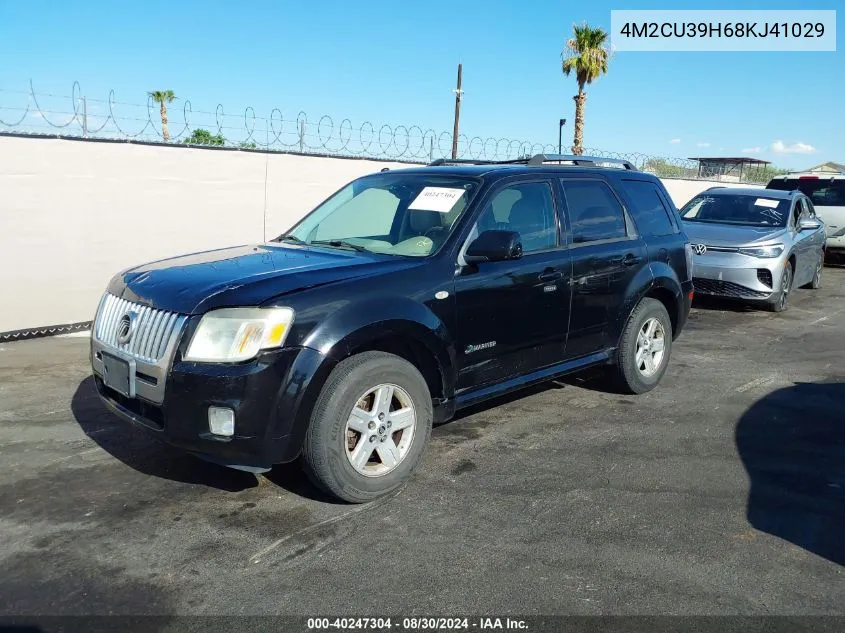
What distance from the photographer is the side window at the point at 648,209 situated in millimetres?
5953

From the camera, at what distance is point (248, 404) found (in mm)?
3496

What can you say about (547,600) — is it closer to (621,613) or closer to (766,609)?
(621,613)

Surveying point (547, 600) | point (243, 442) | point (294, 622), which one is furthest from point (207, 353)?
point (547, 600)

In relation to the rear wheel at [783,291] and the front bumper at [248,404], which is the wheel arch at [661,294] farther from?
the rear wheel at [783,291]

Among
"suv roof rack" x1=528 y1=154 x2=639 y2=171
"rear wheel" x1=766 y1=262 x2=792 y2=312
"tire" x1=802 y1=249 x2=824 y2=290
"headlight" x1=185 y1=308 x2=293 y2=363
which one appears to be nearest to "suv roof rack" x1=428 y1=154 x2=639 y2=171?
"suv roof rack" x1=528 y1=154 x2=639 y2=171

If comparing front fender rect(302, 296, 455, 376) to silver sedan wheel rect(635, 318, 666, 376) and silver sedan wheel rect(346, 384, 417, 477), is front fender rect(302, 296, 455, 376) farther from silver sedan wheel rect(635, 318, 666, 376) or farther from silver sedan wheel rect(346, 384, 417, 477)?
silver sedan wheel rect(635, 318, 666, 376)

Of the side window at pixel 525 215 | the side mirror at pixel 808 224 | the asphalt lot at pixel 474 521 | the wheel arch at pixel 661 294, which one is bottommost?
the asphalt lot at pixel 474 521

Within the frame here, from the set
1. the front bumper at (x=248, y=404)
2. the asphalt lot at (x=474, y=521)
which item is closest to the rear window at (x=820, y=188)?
the asphalt lot at (x=474, y=521)

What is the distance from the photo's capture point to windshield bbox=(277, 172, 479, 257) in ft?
15.0

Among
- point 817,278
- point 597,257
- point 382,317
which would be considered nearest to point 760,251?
point 817,278

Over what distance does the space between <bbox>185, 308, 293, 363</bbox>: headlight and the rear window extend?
570 inches

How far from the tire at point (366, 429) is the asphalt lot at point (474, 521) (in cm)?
17

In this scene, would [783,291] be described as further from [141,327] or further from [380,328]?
[141,327]

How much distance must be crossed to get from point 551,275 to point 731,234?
643 cm
